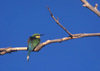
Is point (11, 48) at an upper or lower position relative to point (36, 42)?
lower

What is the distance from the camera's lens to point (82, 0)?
10.1ft

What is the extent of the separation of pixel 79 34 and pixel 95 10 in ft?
1.32

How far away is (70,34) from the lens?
3.10m

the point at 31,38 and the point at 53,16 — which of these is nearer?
the point at 53,16

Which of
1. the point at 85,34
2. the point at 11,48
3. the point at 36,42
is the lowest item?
the point at 85,34

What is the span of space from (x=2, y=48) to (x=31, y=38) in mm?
1792

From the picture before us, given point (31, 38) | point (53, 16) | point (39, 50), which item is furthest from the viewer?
point (31, 38)

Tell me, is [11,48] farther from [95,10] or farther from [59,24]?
[95,10]

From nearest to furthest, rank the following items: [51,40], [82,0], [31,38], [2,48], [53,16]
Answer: [53,16]
[82,0]
[51,40]
[2,48]
[31,38]

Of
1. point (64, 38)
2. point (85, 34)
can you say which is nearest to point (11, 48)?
point (64, 38)

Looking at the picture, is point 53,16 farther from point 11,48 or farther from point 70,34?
point 11,48

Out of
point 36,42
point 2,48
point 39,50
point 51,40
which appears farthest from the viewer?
point 36,42

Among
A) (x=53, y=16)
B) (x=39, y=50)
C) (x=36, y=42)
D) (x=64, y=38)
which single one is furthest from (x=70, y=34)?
(x=36, y=42)

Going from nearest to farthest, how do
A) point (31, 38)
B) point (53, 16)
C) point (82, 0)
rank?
point (53, 16), point (82, 0), point (31, 38)
